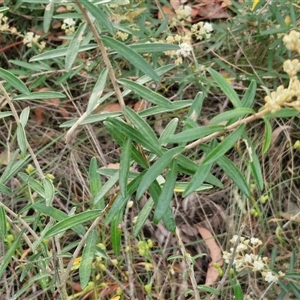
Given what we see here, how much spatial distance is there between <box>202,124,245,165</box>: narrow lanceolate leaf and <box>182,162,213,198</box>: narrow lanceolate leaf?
0.02m

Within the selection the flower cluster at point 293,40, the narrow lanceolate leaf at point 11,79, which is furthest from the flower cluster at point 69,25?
the flower cluster at point 293,40

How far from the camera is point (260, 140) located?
2.13 m

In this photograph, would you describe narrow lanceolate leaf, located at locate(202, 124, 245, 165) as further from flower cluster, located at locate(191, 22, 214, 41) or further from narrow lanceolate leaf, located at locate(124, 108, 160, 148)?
flower cluster, located at locate(191, 22, 214, 41)

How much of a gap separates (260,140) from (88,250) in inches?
43.7

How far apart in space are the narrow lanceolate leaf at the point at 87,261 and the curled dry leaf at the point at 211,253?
0.76 m

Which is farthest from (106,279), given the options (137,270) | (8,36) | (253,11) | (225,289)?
(8,36)

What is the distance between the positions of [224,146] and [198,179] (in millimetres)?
84

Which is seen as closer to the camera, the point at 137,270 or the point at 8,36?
the point at 137,270

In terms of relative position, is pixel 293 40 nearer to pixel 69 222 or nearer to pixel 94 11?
pixel 94 11

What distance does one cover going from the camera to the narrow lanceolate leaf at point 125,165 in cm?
105

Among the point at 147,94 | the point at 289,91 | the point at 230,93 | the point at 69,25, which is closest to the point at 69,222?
the point at 147,94

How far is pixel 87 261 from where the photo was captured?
119 centimetres

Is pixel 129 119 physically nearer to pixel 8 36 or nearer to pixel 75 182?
pixel 75 182

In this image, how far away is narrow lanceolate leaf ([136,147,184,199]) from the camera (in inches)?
40.3
